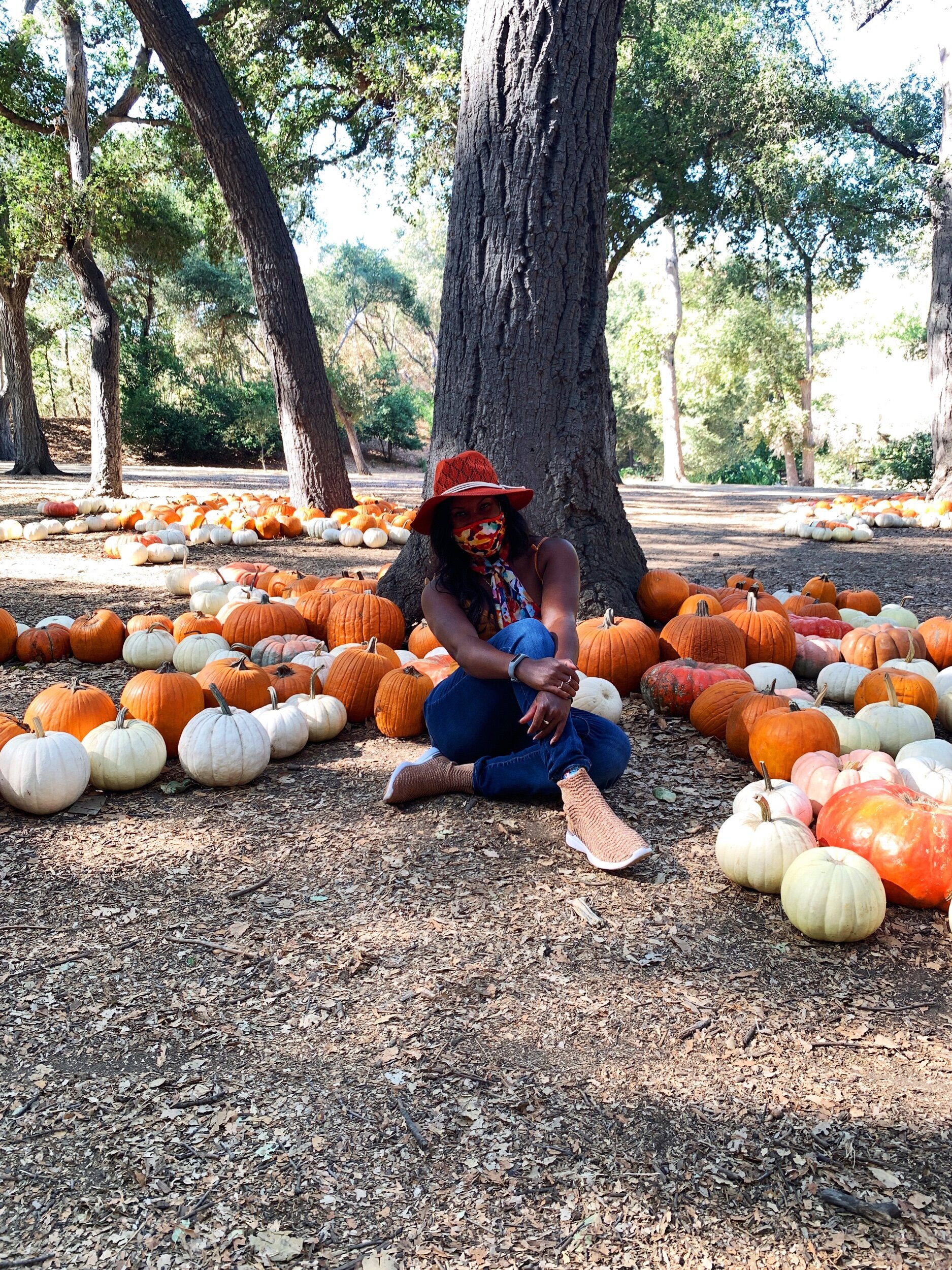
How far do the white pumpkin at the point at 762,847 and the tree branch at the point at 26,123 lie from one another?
1445cm

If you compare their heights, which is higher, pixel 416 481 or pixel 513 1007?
pixel 416 481

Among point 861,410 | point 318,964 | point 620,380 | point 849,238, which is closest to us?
point 318,964

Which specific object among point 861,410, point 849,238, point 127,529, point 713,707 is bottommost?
point 713,707

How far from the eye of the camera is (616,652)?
4.20 m

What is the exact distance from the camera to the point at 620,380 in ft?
149

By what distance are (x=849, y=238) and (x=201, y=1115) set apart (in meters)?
23.3

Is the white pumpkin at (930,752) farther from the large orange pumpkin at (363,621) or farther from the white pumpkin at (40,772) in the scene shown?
the white pumpkin at (40,772)

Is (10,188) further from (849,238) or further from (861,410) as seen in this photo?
(861,410)

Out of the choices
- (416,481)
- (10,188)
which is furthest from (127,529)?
(416,481)

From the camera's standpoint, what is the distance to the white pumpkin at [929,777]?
9.46 feet

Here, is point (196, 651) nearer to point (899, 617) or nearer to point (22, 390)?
point (899, 617)

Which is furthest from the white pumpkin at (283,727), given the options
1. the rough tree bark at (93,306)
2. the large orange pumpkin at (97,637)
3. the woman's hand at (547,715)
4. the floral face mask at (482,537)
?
the rough tree bark at (93,306)

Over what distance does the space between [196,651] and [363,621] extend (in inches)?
34.0

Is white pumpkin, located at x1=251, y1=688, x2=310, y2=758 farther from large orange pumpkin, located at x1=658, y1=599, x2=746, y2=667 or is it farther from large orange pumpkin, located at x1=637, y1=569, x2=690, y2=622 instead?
large orange pumpkin, located at x1=637, y1=569, x2=690, y2=622
